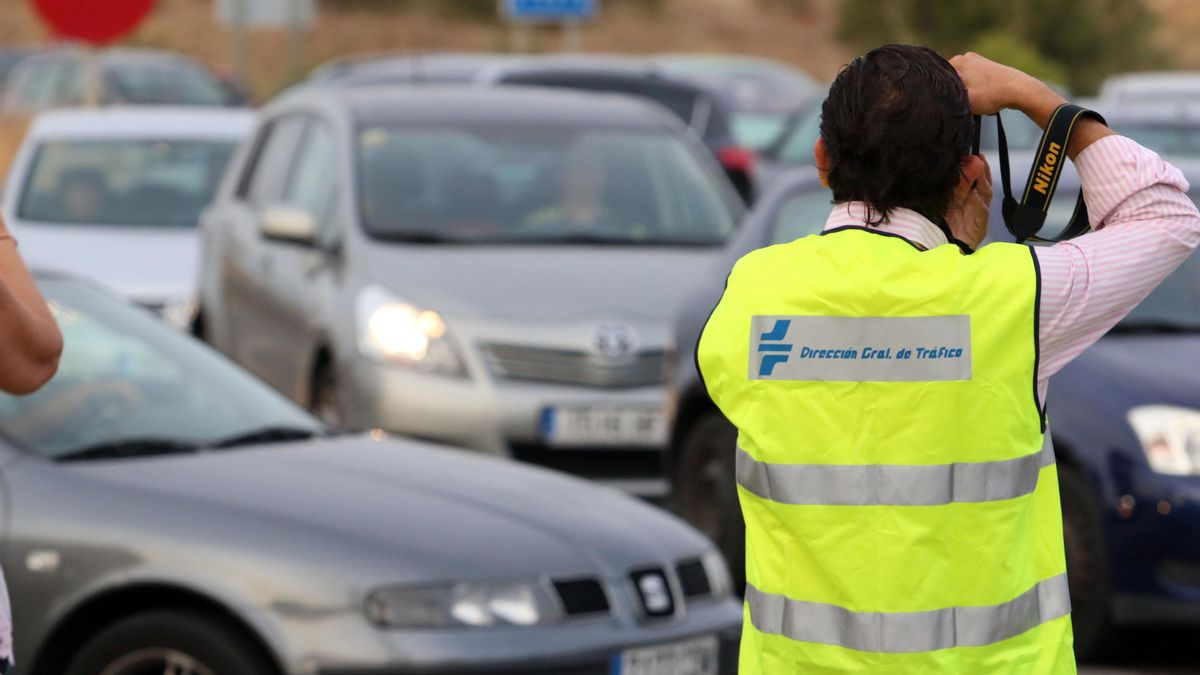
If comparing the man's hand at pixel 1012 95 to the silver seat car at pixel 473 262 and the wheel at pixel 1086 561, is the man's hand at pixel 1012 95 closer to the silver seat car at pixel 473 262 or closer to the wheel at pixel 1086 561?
the wheel at pixel 1086 561

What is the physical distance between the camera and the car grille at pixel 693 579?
19.4 ft

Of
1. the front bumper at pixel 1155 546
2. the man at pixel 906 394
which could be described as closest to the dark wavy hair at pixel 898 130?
the man at pixel 906 394

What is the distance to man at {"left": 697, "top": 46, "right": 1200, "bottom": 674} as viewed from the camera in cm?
287

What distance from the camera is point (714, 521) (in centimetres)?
802

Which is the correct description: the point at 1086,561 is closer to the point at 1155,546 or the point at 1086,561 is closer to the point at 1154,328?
the point at 1155,546

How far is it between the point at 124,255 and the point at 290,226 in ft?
9.76

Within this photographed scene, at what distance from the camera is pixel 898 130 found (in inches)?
114

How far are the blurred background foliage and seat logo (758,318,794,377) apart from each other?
3296 cm

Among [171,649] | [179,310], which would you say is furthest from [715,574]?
[179,310]

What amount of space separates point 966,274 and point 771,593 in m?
0.45

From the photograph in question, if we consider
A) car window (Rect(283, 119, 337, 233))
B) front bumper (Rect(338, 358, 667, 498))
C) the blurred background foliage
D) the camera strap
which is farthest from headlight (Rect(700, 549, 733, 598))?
the blurred background foliage

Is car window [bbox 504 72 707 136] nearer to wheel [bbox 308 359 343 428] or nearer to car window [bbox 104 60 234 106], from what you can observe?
wheel [bbox 308 359 343 428]

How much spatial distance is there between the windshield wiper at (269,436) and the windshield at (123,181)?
252 inches

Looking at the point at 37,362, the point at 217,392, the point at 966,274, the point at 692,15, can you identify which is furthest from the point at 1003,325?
the point at 692,15
